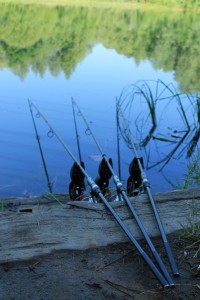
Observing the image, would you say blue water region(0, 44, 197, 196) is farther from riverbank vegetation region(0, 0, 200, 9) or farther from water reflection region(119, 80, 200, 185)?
riverbank vegetation region(0, 0, 200, 9)

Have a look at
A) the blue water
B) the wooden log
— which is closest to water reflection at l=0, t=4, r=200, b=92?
the blue water

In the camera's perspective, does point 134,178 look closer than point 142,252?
No

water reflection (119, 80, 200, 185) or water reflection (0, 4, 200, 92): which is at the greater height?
water reflection (0, 4, 200, 92)

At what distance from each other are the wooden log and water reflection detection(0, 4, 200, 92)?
19.6 feet

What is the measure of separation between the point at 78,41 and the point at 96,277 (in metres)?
12.0

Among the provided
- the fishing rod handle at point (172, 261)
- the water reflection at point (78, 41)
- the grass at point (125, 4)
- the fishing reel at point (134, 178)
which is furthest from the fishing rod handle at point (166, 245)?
the grass at point (125, 4)

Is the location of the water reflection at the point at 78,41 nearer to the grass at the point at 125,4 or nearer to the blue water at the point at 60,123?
the blue water at the point at 60,123

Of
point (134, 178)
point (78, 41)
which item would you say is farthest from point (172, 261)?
point (78, 41)

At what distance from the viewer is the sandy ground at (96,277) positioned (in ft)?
5.59

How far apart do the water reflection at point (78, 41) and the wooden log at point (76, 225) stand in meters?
5.96

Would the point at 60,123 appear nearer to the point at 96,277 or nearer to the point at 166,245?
the point at 166,245

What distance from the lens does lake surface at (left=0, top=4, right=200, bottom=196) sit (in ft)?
16.2

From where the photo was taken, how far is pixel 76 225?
2.14 meters

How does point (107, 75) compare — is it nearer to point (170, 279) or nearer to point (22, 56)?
point (22, 56)
